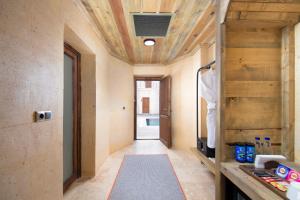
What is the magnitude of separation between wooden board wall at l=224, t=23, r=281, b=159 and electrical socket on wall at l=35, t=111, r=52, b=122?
1487mm

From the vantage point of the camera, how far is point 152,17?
223 cm

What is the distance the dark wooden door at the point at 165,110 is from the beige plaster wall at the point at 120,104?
2.97 ft

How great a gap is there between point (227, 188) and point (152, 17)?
2.19 m

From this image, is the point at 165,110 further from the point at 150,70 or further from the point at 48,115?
the point at 48,115

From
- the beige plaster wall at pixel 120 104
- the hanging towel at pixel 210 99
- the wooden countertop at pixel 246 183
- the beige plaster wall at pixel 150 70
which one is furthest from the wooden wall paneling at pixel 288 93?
the beige plaster wall at pixel 150 70

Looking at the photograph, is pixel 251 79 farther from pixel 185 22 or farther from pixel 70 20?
pixel 70 20

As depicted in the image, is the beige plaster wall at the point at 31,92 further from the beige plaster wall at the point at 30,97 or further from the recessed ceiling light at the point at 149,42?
the recessed ceiling light at the point at 149,42

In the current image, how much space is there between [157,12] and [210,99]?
4.32ft

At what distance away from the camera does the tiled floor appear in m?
2.08

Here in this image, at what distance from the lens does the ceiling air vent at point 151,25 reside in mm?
2220

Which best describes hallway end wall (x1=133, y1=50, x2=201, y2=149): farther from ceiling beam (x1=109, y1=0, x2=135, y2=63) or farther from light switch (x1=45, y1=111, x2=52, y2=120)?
light switch (x1=45, y1=111, x2=52, y2=120)

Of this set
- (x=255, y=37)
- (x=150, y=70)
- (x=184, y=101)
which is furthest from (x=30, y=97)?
(x=150, y=70)

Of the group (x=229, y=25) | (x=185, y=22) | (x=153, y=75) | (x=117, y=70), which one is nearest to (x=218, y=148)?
(x=229, y=25)

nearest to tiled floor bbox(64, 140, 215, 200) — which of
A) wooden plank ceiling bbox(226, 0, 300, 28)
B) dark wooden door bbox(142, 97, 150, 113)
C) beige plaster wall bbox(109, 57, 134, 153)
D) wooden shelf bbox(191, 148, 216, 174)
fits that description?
wooden shelf bbox(191, 148, 216, 174)
